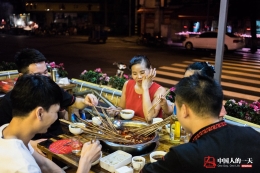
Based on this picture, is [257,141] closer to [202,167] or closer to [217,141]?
[217,141]

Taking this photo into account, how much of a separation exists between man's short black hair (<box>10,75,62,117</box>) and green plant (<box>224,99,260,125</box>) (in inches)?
123

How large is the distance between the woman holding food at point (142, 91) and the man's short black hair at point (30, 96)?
1.43m

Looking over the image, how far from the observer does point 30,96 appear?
1.76m

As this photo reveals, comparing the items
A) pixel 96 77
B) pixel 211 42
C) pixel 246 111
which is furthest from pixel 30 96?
pixel 211 42

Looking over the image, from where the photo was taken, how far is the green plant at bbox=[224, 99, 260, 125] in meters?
4.02

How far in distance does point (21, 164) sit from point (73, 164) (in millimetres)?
669

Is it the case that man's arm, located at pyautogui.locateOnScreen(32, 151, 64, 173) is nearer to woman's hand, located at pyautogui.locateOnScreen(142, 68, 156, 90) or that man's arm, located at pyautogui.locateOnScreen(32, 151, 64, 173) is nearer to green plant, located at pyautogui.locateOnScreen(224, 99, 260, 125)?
woman's hand, located at pyautogui.locateOnScreen(142, 68, 156, 90)

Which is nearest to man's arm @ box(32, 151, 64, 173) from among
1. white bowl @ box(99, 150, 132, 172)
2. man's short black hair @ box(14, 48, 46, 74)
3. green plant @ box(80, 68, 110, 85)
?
white bowl @ box(99, 150, 132, 172)

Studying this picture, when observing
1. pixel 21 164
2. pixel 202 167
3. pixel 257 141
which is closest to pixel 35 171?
pixel 21 164

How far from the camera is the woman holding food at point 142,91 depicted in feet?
10.9

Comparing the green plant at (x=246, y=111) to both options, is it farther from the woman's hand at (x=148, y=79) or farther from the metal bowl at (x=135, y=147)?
the metal bowl at (x=135, y=147)

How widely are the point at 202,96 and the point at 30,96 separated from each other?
103cm

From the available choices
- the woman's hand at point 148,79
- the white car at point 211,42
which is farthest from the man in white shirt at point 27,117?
the white car at point 211,42

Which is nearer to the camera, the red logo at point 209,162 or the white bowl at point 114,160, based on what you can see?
the red logo at point 209,162
